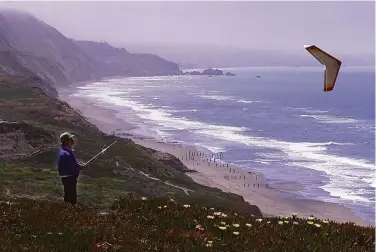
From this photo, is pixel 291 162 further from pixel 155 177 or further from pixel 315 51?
pixel 315 51

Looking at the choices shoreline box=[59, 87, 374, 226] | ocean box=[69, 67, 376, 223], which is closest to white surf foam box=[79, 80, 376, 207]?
ocean box=[69, 67, 376, 223]

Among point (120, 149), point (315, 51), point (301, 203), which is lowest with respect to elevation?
point (301, 203)

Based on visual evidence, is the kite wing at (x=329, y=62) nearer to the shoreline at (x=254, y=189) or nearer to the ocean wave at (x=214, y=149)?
the shoreline at (x=254, y=189)

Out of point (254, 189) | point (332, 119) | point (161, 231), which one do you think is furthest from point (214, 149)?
point (161, 231)

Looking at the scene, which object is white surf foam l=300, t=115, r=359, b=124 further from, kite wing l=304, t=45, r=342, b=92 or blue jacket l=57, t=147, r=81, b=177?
kite wing l=304, t=45, r=342, b=92

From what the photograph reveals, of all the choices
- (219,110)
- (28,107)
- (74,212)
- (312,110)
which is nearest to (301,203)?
(74,212)

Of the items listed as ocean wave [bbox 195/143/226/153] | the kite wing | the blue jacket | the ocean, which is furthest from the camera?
ocean wave [bbox 195/143/226/153]

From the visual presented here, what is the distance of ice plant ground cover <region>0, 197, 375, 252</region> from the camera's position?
771 centimetres

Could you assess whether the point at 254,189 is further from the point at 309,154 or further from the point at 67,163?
the point at 67,163

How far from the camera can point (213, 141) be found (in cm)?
9819

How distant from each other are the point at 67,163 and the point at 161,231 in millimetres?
4293

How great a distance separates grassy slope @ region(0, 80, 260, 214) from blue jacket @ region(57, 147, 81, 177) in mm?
7146

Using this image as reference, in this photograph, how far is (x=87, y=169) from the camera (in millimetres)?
51719

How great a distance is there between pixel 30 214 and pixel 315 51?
6724mm
